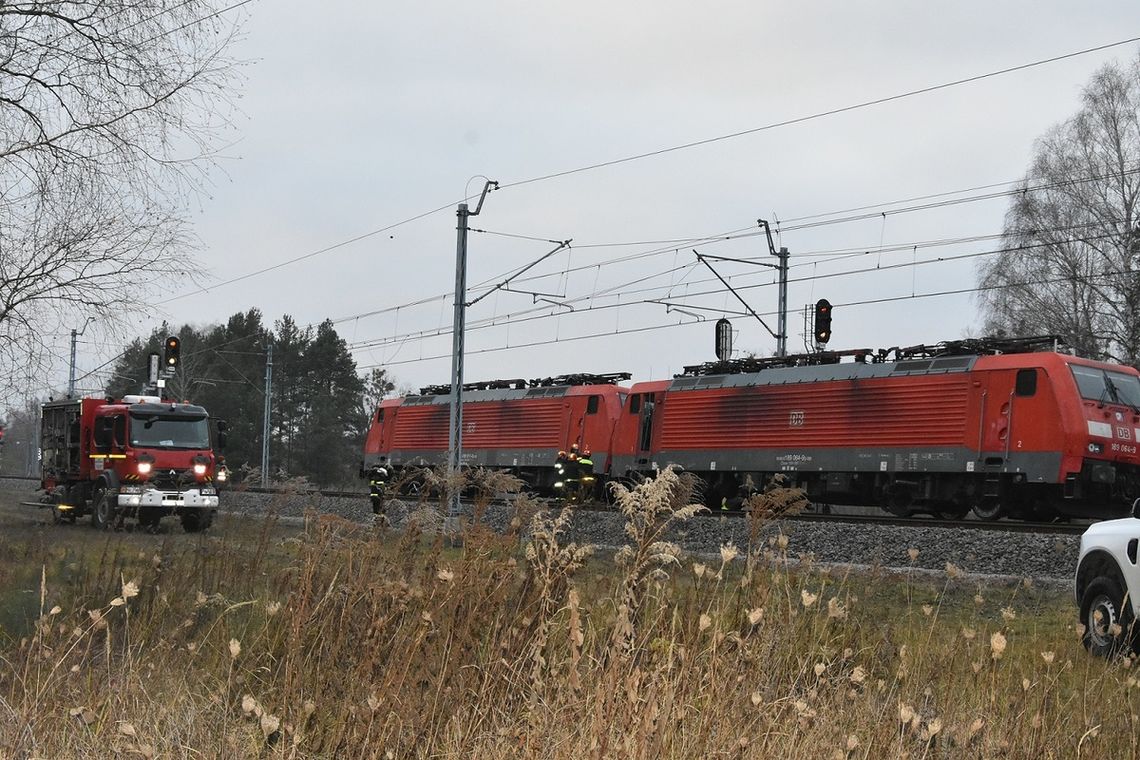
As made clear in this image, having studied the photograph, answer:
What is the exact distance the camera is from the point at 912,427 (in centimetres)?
2389

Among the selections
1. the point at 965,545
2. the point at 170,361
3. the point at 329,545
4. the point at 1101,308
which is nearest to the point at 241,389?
the point at 170,361

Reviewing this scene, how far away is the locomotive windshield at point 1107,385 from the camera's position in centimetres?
2150

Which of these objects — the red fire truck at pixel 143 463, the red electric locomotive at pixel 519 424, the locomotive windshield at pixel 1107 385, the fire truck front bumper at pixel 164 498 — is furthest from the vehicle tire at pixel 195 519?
the locomotive windshield at pixel 1107 385

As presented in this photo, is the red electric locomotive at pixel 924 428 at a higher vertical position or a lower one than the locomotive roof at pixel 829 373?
lower

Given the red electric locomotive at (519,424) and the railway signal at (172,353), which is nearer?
the railway signal at (172,353)

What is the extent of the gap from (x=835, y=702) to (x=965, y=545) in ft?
39.9

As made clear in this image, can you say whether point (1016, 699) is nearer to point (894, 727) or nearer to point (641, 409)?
point (894, 727)

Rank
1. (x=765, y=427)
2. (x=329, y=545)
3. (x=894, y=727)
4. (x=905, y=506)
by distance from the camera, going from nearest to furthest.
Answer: (x=894, y=727)
(x=329, y=545)
(x=905, y=506)
(x=765, y=427)

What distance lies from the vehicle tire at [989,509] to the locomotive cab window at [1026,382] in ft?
Result: 7.48

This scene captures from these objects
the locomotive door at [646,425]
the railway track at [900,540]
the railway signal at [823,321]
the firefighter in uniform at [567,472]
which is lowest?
the railway track at [900,540]

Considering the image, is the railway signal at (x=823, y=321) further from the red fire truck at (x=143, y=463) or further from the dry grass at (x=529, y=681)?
the dry grass at (x=529, y=681)

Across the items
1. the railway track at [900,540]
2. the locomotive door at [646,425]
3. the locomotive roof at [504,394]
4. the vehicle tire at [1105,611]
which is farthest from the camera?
the locomotive roof at [504,394]

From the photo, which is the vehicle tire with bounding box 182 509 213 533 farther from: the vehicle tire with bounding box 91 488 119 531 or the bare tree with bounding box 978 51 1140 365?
the bare tree with bounding box 978 51 1140 365

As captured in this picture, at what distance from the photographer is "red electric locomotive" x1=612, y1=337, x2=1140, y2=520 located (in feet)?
70.1
